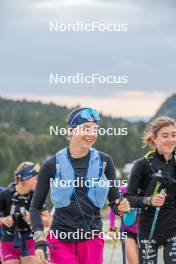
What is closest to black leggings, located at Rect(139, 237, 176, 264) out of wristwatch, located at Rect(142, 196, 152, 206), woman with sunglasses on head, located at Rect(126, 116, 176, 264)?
woman with sunglasses on head, located at Rect(126, 116, 176, 264)

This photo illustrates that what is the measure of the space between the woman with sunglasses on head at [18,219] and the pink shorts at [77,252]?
3.14m

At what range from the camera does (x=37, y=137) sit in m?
169

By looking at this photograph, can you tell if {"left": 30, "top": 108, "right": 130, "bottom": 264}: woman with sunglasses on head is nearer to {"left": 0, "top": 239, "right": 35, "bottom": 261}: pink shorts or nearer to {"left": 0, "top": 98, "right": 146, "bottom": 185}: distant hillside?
{"left": 0, "top": 239, "right": 35, "bottom": 261}: pink shorts

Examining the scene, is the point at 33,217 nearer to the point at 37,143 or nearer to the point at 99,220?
the point at 99,220

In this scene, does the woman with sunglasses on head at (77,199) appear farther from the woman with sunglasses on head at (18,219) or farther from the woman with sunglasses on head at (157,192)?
the woman with sunglasses on head at (18,219)

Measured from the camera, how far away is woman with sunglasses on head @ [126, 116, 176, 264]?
7180 mm

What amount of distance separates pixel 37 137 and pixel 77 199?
163 metres

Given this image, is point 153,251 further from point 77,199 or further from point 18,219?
point 18,219

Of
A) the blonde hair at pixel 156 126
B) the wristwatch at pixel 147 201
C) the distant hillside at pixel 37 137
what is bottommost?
the wristwatch at pixel 147 201

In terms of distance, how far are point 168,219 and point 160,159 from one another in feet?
A: 2.03

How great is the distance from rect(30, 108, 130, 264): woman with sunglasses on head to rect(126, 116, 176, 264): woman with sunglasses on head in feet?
3.44

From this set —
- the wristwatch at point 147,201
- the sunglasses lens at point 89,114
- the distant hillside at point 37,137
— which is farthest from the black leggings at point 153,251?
the distant hillside at point 37,137

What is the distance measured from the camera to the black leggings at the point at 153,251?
23.5ft

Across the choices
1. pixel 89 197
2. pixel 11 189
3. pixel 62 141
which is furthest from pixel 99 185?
pixel 62 141
